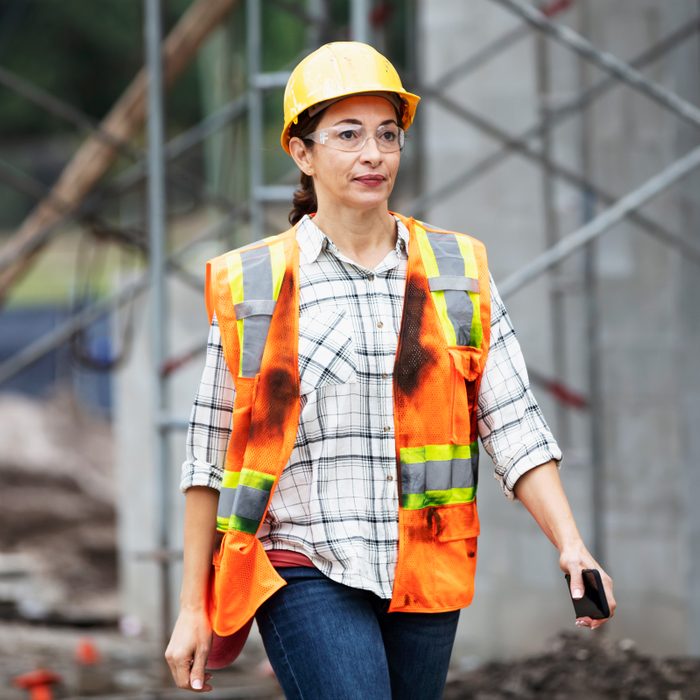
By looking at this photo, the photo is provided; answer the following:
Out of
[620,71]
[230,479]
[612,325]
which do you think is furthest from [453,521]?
[612,325]

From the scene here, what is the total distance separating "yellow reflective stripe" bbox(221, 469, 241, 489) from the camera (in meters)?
3.09

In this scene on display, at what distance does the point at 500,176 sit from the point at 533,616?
6.68 feet

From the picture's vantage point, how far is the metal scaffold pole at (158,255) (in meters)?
6.53

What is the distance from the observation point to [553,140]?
7211mm

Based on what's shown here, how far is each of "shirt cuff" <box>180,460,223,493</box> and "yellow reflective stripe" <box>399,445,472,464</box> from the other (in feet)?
1.20

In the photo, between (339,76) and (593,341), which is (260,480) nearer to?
(339,76)

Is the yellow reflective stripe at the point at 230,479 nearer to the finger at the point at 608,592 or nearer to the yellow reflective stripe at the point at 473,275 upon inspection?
the yellow reflective stripe at the point at 473,275

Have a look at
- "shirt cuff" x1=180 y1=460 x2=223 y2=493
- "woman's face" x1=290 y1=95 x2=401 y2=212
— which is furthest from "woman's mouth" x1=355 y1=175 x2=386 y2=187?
"shirt cuff" x1=180 y1=460 x2=223 y2=493

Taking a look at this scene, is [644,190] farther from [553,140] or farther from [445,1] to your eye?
[445,1]

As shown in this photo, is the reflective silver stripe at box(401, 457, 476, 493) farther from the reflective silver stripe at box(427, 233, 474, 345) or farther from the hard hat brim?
the hard hat brim

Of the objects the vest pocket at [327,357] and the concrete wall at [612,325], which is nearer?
the vest pocket at [327,357]

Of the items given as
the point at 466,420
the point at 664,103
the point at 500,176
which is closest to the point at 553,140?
the point at 500,176

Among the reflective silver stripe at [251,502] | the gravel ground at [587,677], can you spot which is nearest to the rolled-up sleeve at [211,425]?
the reflective silver stripe at [251,502]

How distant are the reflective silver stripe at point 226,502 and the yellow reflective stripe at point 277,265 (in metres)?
0.38
